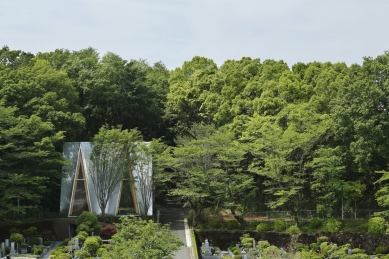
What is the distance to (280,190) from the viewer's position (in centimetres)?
3634

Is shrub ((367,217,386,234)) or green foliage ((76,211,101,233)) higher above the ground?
green foliage ((76,211,101,233))

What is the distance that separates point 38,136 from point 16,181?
330 centimetres

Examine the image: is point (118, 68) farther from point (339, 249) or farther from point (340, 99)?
point (339, 249)

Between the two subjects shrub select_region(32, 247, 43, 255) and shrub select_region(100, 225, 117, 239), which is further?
shrub select_region(100, 225, 117, 239)

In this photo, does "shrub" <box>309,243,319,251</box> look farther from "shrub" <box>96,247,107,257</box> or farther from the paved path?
"shrub" <box>96,247,107,257</box>

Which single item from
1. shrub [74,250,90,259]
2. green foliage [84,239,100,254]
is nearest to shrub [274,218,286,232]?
green foliage [84,239,100,254]

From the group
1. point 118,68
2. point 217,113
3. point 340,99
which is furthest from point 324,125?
point 118,68

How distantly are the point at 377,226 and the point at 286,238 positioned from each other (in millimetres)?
5064

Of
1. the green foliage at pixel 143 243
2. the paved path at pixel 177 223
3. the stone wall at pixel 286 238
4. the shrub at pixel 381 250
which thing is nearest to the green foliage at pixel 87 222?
the paved path at pixel 177 223

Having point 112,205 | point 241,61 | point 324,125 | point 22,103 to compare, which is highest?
point 241,61

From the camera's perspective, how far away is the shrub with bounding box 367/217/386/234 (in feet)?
109

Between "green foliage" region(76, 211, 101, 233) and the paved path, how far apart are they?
4.36m

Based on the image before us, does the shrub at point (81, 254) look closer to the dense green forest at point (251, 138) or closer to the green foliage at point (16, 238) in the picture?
the green foliage at point (16, 238)

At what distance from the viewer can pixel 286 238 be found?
114 ft
